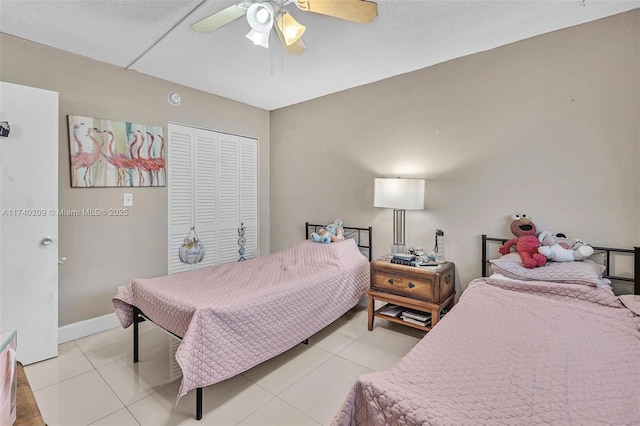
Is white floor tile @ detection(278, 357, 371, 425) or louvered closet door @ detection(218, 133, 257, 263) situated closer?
white floor tile @ detection(278, 357, 371, 425)

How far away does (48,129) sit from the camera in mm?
2301

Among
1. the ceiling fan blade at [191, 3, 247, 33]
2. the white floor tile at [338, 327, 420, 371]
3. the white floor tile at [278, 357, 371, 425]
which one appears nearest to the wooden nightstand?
the white floor tile at [338, 327, 420, 371]

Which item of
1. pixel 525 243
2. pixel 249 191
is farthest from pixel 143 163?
pixel 525 243

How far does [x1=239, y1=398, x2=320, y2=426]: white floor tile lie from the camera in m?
1.67

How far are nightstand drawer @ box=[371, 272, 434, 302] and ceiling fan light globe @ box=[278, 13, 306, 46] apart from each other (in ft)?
6.29

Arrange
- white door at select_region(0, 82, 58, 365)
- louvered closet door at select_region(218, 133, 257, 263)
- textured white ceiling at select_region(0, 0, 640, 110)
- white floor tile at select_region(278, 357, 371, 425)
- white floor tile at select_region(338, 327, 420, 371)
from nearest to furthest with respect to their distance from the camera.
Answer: white floor tile at select_region(278, 357, 371, 425), textured white ceiling at select_region(0, 0, 640, 110), white door at select_region(0, 82, 58, 365), white floor tile at select_region(338, 327, 420, 371), louvered closet door at select_region(218, 133, 257, 263)

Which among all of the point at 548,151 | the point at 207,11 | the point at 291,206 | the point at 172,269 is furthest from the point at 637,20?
the point at 172,269

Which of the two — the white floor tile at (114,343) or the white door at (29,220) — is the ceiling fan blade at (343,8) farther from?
the white floor tile at (114,343)

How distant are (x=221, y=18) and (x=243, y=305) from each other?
A: 1694mm

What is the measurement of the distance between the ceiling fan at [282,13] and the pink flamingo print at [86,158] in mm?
1601

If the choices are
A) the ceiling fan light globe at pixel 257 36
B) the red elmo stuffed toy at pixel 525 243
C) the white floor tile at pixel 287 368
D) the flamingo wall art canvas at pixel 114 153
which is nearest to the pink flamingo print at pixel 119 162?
the flamingo wall art canvas at pixel 114 153

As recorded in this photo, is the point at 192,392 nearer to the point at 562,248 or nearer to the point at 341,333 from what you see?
the point at 341,333

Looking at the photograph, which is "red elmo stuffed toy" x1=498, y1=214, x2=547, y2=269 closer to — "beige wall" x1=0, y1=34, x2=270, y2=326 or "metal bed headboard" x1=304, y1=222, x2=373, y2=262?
"metal bed headboard" x1=304, y1=222, x2=373, y2=262

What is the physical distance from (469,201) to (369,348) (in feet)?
4.92
